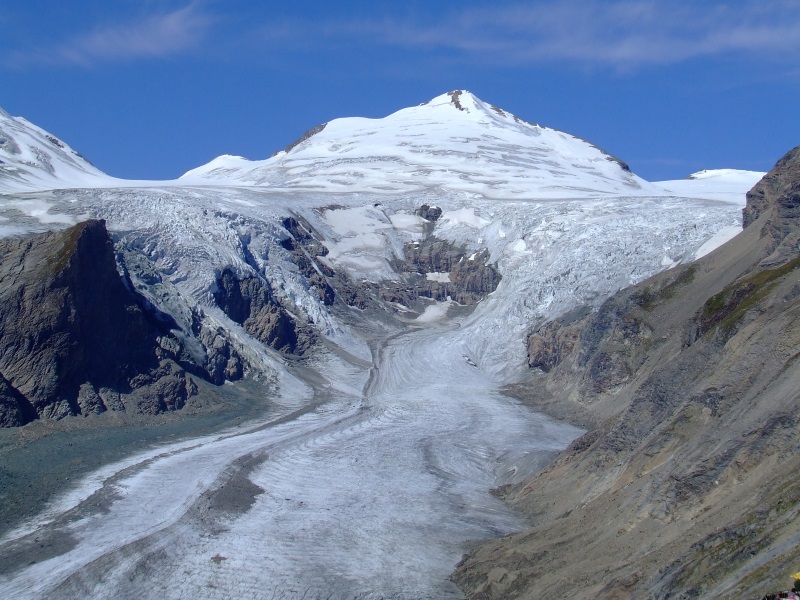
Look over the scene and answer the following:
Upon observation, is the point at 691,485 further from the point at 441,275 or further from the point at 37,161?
the point at 37,161

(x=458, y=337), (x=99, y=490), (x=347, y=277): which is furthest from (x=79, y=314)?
(x=347, y=277)

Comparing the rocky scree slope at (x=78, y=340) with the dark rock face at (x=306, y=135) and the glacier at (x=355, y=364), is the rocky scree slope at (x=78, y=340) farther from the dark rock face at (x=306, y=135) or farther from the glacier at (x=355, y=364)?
the dark rock face at (x=306, y=135)

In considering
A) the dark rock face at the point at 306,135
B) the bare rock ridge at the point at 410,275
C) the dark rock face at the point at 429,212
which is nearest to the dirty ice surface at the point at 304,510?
the bare rock ridge at the point at 410,275

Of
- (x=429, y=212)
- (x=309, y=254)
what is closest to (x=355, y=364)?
(x=309, y=254)

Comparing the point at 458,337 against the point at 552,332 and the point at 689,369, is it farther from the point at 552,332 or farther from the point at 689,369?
the point at 689,369

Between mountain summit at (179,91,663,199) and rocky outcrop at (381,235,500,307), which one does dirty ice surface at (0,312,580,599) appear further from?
mountain summit at (179,91,663,199)

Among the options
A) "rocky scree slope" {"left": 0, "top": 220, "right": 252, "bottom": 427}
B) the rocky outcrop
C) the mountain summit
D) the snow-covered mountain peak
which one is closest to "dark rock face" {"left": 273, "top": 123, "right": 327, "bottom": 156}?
the mountain summit
